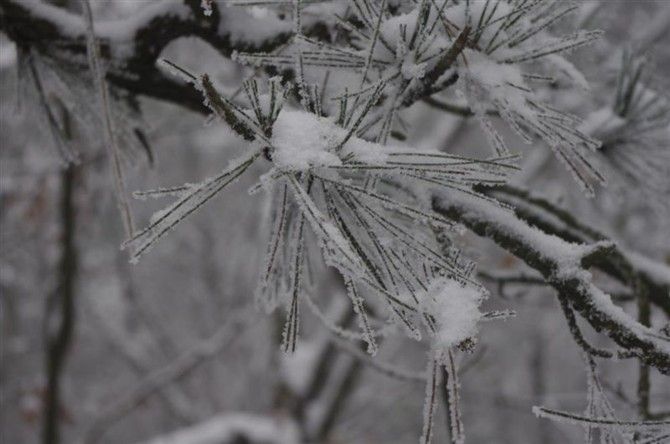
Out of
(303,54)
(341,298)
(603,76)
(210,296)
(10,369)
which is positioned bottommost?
(303,54)

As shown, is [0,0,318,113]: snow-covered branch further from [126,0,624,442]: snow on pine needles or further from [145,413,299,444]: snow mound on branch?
[145,413,299,444]: snow mound on branch

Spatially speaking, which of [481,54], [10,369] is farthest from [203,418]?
[481,54]

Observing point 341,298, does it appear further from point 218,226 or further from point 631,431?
point 218,226

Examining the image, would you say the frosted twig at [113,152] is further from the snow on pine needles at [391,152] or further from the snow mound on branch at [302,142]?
the snow mound on branch at [302,142]

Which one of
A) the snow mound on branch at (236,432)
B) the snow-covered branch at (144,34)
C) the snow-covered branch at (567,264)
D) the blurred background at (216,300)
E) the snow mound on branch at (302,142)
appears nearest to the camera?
the snow mound on branch at (302,142)

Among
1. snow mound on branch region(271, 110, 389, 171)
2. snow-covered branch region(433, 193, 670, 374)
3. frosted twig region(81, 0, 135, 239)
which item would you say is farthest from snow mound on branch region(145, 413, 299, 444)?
snow mound on branch region(271, 110, 389, 171)

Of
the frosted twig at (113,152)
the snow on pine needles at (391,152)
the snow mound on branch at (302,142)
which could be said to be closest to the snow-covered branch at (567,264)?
the snow on pine needles at (391,152)
